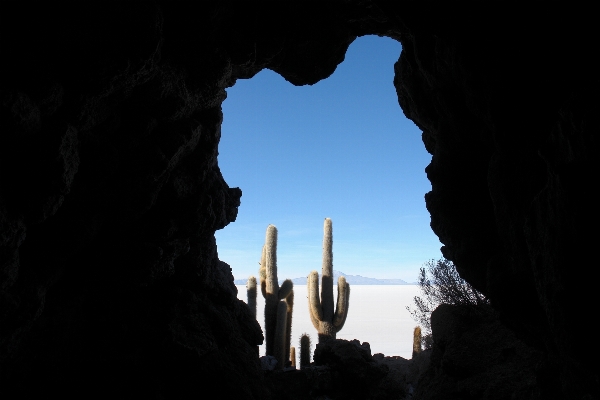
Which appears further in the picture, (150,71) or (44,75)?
(150,71)

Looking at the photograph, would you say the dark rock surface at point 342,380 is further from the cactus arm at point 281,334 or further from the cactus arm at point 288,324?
the cactus arm at point 288,324

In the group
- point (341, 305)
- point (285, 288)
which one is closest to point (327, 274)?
point (341, 305)

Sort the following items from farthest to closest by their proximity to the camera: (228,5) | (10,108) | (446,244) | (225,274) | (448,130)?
1. (225,274)
2. (446,244)
3. (448,130)
4. (228,5)
5. (10,108)

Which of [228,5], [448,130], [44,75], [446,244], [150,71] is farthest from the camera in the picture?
[446,244]

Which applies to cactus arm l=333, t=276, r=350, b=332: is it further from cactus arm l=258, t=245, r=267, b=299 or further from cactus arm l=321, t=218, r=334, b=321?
cactus arm l=258, t=245, r=267, b=299

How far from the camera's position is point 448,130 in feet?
23.8

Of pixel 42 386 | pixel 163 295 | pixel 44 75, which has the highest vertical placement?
pixel 44 75

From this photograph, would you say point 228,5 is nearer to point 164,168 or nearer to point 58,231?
point 164,168

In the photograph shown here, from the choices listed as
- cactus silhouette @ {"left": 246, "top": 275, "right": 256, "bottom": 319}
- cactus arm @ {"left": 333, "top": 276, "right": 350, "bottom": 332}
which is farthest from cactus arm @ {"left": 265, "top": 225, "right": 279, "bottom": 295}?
cactus arm @ {"left": 333, "top": 276, "right": 350, "bottom": 332}

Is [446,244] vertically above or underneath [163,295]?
above

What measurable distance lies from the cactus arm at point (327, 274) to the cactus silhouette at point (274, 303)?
1.63 meters

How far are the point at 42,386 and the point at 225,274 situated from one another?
4367mm

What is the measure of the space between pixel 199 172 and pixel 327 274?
13.3 m

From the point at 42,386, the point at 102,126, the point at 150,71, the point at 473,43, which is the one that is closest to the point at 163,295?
the point at 42,386
